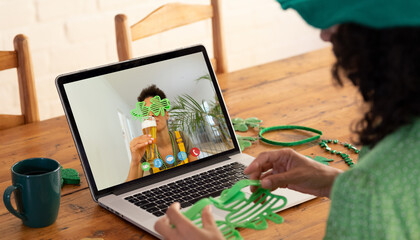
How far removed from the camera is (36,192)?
0.93 meters

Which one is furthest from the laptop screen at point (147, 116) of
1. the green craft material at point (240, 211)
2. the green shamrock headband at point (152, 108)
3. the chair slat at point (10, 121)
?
the chair slat at point (10, 121)

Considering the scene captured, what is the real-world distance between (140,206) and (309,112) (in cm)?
62

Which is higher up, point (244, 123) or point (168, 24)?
point (168, 24)

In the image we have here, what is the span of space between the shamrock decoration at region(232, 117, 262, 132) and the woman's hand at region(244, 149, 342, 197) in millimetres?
376

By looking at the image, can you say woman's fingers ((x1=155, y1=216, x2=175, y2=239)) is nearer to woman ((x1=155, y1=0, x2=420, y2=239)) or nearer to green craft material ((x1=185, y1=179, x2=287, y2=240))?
green craft material ((x1=185, y1=179, x2=287, y2=240))

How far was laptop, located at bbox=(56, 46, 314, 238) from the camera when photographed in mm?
1028

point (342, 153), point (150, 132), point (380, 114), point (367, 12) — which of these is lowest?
point (342, 153)

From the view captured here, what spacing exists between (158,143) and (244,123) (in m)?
0.33

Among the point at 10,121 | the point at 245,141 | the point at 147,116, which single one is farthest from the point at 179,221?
the point at 10,121

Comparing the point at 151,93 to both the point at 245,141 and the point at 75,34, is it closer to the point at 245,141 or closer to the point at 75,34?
the point at 245,141

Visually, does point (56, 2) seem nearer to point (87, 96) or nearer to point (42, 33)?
point (42, 33)

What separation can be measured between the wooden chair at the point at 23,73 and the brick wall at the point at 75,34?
718 millimetres

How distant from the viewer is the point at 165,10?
174 cm

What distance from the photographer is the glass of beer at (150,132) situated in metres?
1.10
